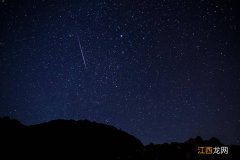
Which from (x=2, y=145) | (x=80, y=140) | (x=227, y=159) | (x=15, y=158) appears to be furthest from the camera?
(x=80, y=140)

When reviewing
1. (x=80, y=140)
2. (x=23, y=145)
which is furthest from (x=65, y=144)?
(x=23, y=145)

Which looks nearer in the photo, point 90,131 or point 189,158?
point 189,158

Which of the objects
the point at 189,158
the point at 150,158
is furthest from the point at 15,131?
the point at 189,158

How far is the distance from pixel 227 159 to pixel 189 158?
6.71ft

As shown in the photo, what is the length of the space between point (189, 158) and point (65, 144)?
23.6 meters

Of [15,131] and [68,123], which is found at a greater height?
[68,123]

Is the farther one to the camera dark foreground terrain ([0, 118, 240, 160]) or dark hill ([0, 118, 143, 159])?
dark hill ([0, 118, 143, 159])

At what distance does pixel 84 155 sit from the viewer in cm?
3122

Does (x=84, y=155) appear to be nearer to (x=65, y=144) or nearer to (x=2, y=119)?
(x=65, y=144)

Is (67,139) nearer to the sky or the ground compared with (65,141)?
nearer to the sky

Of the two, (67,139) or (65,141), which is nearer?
(65,141)

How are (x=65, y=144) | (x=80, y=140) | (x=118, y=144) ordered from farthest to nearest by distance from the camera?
(x=118, y=144)
(x=80, y=140)
(x=65, y=144)

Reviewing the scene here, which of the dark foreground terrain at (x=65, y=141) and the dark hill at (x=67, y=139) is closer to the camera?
the dark foreground terrain at (x=65, y=141)

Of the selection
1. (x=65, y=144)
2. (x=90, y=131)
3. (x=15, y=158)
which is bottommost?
(x=15, y=158)
